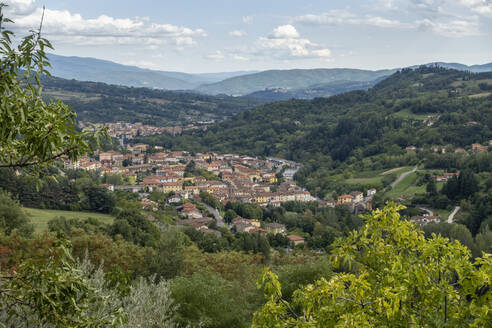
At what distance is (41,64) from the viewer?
3436 millimetres

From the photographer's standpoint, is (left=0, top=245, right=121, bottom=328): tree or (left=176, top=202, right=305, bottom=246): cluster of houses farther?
(left=176, top=202, right=305, bottom=246): cluster of houses

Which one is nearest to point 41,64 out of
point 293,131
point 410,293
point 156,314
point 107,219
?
point 410,293

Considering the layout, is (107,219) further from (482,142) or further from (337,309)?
(482,142)

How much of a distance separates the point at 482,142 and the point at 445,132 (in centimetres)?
642

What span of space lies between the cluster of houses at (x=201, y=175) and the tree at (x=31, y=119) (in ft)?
151

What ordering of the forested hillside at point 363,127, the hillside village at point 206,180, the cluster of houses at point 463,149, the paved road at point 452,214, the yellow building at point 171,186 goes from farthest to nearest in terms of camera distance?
the forested hillside at point 363,127, the cluster of houses at point 463,149, the yellow building at point 171,186, the hillside village at point 206,180, the paved road at point 452,214

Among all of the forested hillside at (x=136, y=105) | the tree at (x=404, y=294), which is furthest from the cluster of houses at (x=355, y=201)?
the forested hillside at (x=136, y=105)

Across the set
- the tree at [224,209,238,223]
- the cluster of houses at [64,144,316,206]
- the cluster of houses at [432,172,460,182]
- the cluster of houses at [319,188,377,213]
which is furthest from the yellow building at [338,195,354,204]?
the tree at [224,209,238,223]

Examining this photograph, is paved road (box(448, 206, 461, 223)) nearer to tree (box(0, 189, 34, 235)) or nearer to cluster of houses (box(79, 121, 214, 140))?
tree (box(0, 189, 34, 235))

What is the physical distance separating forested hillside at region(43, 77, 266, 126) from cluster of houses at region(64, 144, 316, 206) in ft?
139

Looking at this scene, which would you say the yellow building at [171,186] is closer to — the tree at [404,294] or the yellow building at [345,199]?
the yellow building at [345,199]

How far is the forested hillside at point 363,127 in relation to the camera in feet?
236

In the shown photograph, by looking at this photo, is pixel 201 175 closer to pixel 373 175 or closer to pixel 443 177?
pixel 373 175

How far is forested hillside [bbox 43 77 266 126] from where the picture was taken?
13038 centimetres
